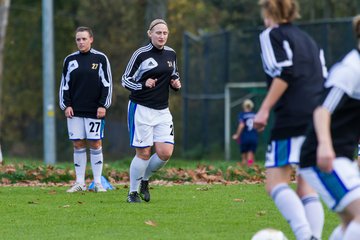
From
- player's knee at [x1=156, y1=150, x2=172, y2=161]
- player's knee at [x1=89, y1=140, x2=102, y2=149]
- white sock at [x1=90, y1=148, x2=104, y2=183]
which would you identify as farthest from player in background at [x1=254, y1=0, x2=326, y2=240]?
white sock at [x1=90, y1=148, x2=104, y2=183]

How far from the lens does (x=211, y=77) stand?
110 ft

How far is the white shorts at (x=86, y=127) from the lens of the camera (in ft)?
47.1

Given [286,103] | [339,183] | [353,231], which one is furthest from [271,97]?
[353,231]

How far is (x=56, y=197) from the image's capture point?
45.1 feet

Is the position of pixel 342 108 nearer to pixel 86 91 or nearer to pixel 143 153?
pixel 143 153

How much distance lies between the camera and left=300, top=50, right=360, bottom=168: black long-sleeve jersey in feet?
23.5

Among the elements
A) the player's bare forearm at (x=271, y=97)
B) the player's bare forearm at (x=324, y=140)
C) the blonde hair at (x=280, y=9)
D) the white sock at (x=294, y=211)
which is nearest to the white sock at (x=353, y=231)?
the player's bare forearm at (x=324, y=140)

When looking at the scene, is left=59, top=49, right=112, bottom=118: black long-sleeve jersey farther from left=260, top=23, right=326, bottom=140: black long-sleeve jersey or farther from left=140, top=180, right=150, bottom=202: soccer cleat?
left=260, top=23, right=326, bottom=140: black long-sleeve jersey

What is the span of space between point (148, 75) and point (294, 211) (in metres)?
4.85

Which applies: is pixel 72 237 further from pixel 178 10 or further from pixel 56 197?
pixel 178 10

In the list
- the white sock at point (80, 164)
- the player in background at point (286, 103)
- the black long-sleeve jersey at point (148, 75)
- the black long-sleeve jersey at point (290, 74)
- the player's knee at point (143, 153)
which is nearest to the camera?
the player in background at point (286, 103)

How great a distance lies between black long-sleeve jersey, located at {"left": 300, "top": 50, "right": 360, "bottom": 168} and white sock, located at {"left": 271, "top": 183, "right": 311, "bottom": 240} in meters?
0.72

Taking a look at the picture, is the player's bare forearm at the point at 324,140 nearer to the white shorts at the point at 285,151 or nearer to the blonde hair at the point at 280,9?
the white shorts at the point at 285,151

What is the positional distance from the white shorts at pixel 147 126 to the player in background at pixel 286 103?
4.27m
